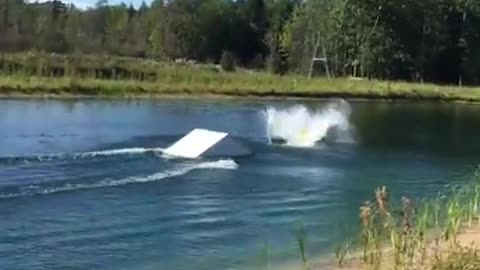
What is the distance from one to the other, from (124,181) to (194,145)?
5.19 meters

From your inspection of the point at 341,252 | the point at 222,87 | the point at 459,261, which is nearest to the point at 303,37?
the point at 222,87

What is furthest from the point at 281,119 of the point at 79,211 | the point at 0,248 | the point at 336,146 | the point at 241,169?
the point at 0,248

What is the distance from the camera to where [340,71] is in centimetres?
7775

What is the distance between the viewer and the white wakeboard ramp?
79.8 ft

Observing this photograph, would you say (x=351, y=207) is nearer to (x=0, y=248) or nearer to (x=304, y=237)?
(x=304, y=237)

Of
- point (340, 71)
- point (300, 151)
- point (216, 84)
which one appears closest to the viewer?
point (300, 151)

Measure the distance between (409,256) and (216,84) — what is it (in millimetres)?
43576

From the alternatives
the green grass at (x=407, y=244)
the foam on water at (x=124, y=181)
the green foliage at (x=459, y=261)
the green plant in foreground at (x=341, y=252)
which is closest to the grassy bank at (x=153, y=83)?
the foam on water at (x=124, y=181)

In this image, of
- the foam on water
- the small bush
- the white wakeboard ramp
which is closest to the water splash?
the white wakeboard ramp

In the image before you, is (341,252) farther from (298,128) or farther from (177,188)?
(298,128)

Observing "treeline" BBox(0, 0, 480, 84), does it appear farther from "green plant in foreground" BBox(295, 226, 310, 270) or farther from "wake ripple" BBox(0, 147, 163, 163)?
"green plant in foreground" BBox(295, 226, 310, 270)

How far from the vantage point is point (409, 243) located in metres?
11.2

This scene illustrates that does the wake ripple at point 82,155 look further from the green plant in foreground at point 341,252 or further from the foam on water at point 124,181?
the green plant in foreground at point 341,252

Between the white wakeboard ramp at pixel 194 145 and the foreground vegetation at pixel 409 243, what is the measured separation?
9.92 metres
